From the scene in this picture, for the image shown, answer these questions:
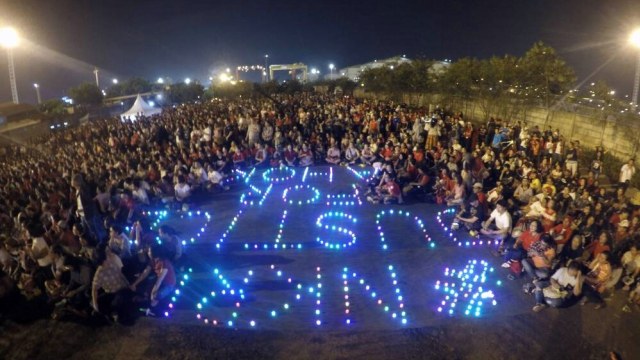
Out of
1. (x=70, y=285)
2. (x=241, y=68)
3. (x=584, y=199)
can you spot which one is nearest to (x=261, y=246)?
(x=70, y=285)

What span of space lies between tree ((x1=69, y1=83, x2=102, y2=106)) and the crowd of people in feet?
102

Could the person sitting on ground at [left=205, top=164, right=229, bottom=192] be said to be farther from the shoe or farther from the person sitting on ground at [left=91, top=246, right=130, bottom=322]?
the shoe

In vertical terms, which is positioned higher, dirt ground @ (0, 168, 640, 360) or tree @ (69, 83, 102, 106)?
tree @ (69, 83, 102, 106)

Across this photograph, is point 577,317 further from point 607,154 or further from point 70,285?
point 607,154

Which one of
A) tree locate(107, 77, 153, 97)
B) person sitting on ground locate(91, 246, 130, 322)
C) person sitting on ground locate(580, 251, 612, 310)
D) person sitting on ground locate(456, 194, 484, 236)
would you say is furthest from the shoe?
tree locate(107, 77, 153, 97)

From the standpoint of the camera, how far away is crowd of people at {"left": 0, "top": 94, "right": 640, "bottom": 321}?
686 cm

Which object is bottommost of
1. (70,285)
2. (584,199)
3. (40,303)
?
(40,303)

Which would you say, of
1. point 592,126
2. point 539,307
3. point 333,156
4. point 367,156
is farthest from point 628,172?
point 333,156

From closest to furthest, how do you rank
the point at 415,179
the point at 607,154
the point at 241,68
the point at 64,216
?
the point at 64,216
the point at 415,179
the point at 607,154
the point at 241,68

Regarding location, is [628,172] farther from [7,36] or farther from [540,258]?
[7,36]

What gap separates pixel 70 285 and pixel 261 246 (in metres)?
3.64

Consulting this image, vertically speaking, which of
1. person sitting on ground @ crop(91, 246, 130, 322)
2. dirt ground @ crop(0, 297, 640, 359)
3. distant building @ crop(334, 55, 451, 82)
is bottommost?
dirt ground @ crop(0, 297, 640, 359)

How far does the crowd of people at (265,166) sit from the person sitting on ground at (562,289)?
0.06ft

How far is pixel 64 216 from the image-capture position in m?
9.00
